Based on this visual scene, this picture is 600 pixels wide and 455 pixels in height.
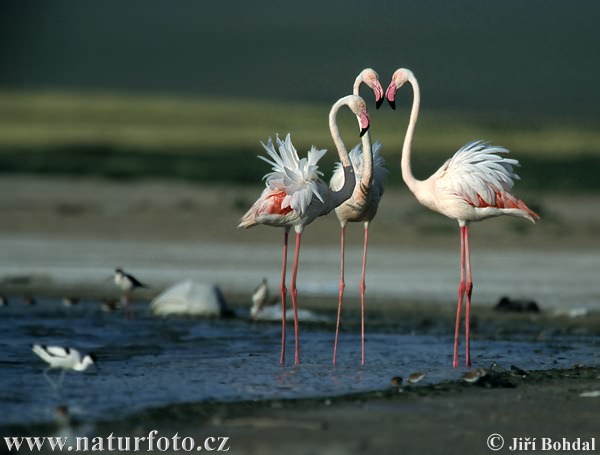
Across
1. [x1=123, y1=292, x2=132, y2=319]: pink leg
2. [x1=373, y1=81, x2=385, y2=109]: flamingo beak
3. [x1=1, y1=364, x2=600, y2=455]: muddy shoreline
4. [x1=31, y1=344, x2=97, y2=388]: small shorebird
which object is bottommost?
[x1=1, y1=364, x2=600, y2=455]: muddy shoreline

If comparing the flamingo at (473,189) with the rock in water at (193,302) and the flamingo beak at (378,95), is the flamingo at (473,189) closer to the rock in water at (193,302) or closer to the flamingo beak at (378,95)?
the flamingo beak at (378,95)

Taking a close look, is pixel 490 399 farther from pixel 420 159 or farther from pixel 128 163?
pixel 420 159

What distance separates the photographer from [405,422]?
6.69 metres

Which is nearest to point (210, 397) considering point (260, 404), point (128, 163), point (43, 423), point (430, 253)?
point (260, 404)

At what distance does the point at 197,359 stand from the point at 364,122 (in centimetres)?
225

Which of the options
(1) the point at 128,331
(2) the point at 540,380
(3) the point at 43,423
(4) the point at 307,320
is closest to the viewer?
(3) the point at 43,423

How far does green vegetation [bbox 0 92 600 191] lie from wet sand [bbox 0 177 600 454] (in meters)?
4.98

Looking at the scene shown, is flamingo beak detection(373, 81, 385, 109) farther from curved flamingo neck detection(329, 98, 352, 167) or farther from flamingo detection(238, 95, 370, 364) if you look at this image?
curved flamingo neck detection(329, 98, 352, 167)

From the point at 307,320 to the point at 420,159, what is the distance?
32535 millimetres

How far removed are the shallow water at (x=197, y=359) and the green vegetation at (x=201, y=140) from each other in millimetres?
19419

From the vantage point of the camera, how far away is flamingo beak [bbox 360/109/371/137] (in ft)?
30.6

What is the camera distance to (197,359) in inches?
355

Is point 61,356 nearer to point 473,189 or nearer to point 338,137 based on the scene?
point 338,137

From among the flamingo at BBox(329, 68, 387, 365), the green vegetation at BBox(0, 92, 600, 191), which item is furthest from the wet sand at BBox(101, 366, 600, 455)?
the green vegetation at BBox(0, 92, 600, 191)
